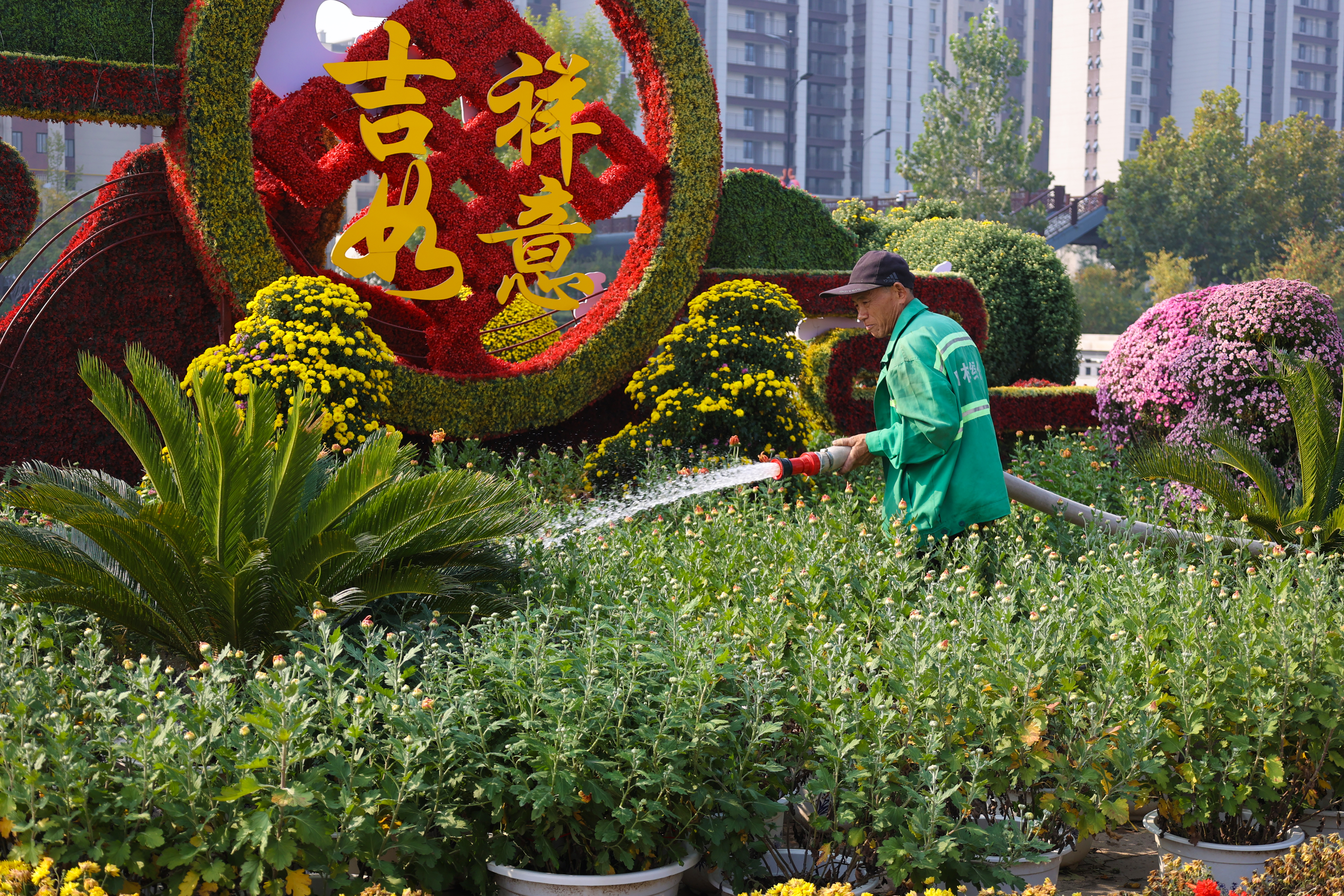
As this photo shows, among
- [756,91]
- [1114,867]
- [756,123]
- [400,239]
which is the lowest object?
[1114,867]

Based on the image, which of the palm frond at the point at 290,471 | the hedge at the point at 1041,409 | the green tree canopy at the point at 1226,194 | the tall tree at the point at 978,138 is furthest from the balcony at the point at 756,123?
the palm frond at the point at 290,471

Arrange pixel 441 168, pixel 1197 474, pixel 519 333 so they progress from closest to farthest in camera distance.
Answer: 1. pixel 1197 474
2. pixel 441 168
3. pixel 519 333

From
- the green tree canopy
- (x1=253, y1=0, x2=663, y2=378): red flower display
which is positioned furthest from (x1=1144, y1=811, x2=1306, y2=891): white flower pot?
the green tree canopy

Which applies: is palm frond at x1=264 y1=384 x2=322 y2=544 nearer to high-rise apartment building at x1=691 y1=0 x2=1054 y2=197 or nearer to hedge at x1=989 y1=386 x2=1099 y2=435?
hedge at x1=989 y1=386 x2=1099 y2=435

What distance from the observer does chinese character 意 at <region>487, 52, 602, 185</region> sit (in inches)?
333

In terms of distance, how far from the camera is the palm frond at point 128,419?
14.1ft

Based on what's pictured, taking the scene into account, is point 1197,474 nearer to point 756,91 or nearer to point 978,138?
point 978,138

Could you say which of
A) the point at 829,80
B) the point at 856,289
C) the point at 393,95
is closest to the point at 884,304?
the point at 856,289

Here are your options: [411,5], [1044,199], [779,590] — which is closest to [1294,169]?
[1044,199]

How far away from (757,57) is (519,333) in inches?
2253

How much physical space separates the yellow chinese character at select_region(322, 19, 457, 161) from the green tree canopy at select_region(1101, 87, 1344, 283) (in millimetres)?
35824

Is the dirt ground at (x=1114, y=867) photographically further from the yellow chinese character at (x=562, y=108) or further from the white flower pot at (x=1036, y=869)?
the yellow chinese character at (x=562, y=108)

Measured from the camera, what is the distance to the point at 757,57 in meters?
64.7

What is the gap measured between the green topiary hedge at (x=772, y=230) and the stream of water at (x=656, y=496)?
9.46 feet
